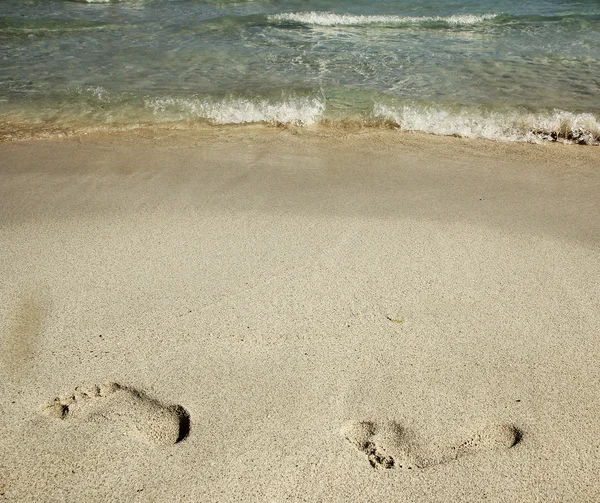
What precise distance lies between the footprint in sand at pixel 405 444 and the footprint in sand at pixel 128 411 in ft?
2.16

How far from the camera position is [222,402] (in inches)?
88.8

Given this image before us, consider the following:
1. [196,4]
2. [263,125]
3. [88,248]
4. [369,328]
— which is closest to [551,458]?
[369,328]

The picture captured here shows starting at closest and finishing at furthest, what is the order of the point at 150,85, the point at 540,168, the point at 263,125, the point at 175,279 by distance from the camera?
the point at 175,279 < the point at 540,168 < the point at 263,125 < the point at 150,85

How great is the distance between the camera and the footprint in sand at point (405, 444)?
2.01 meters

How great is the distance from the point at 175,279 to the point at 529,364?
71.4 inches

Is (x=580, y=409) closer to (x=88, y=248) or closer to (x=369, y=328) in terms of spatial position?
(x=369, y=328)

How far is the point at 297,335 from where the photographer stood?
2602 millimetres

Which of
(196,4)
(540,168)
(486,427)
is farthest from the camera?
(196,4)

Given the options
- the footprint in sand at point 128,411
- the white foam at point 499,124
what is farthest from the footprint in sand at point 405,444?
the white foam at point 499,124

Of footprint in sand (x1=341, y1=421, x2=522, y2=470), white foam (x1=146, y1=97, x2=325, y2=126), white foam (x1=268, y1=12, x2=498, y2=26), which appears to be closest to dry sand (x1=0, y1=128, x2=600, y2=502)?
footprint in sand (x1=341, y1=421, x2=522, y2=470)

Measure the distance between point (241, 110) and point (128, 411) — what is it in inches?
165

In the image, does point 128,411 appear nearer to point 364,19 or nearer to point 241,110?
point 241,110

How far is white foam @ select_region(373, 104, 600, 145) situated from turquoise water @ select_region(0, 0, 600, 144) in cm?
2

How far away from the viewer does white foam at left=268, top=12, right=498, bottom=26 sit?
949 cm
